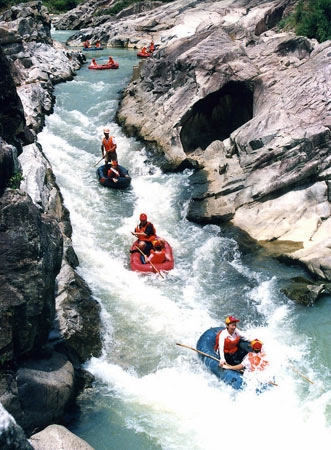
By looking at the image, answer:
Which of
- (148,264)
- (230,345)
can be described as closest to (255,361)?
(230,345)

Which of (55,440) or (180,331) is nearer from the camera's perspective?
(55,440)

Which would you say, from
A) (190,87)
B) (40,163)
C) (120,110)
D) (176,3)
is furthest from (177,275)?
(176,3)

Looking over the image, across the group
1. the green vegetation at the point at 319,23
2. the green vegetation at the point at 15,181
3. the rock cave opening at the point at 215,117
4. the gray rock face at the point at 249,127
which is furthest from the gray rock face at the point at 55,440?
the green vegetation at the point at 319,23

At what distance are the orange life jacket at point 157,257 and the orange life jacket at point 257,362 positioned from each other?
4.34m

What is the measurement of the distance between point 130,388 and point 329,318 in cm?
490

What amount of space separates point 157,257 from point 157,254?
81 millimetres

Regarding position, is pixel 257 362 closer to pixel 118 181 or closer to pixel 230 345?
pixel 230 345

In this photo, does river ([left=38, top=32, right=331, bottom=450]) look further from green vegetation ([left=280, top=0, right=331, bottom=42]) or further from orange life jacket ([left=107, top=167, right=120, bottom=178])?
green vegetation ([left=280, top=0, right=331, bottom=42])

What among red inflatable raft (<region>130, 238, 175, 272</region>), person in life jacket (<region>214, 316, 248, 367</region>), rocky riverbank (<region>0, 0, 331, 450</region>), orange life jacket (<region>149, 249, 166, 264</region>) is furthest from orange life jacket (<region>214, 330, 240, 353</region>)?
orange life jacket (<region>149, 249, 166, 264</region>)

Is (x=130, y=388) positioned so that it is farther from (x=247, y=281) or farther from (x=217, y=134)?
(x=217, y=134)

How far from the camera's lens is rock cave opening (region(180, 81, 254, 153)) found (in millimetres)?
19375

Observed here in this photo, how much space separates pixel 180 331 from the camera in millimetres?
11148

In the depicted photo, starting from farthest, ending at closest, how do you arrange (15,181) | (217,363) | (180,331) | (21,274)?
(180,331), (217,363), (15,181), (21,274)

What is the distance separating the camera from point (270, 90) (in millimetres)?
17578
